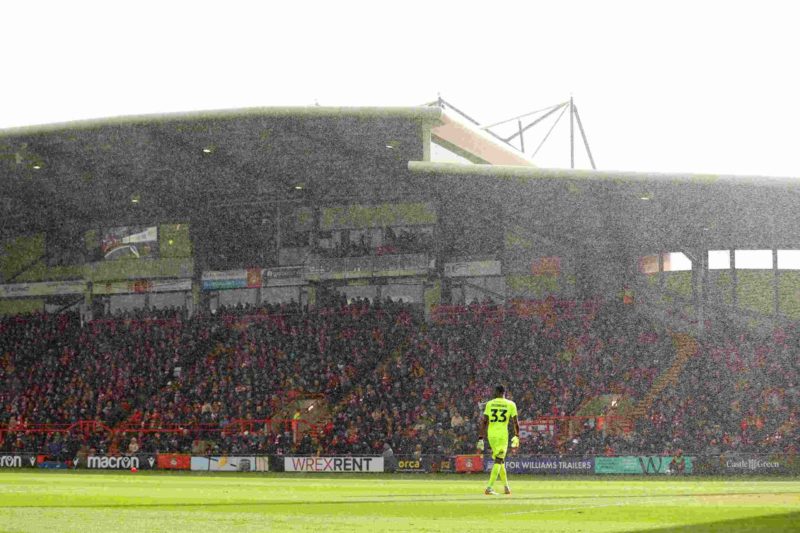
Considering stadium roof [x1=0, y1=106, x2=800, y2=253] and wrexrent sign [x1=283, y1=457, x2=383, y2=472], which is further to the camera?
wrexrent sign [x1=283, y1=457, x2=383, y2=472]

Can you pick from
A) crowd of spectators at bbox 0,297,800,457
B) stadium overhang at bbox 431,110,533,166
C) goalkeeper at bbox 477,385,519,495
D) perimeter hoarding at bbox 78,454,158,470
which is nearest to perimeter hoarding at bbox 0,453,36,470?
crowd of spectators at bbox 0,297,800,457

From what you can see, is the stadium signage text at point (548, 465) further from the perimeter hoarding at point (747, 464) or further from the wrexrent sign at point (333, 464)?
the wrexrent sign at point (333, 464)

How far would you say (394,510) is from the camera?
54.5ft

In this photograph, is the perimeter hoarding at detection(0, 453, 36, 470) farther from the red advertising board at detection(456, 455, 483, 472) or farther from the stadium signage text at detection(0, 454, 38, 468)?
the red advertising board at detection(456, 455, 483, 472)

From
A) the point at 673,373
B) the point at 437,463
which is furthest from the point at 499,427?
the point at 673,373

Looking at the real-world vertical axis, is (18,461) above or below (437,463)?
below

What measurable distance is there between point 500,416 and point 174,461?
23.7 m

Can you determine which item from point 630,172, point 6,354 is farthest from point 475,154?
point 6,354

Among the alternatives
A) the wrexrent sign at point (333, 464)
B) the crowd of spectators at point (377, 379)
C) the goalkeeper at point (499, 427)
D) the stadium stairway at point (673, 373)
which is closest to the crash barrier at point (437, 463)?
the wrexrent sign at point (333, 464)

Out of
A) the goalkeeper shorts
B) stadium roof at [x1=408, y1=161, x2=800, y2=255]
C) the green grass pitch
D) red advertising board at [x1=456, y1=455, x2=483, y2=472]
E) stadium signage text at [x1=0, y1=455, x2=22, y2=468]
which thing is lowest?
stadium signage text at [x1=0, y1=455, x2=22, y2=468]

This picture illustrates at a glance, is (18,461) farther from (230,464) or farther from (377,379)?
(377,379)

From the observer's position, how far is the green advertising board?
35844 mm

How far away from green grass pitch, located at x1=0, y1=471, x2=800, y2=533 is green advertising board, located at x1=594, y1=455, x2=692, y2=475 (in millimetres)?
12920

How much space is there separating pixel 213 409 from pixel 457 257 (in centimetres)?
1294
